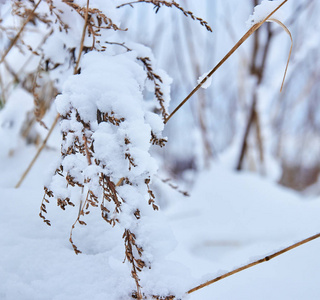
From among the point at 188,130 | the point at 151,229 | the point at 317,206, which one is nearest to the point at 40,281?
the point at 151,229

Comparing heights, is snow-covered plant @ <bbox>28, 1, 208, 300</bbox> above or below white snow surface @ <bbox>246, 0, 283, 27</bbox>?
below

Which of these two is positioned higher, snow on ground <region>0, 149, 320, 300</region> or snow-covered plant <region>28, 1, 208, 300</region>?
snow-covered plant <region>28, 1, 208, 300</region>

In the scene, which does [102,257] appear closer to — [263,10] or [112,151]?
[112,151]

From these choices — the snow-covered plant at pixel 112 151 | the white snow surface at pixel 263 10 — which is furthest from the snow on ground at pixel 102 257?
the white snow surface at pixel 263 10

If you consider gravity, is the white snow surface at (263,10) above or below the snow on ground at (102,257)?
above

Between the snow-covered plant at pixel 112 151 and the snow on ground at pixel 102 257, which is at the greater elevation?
the snow-covered plant at pixel 112 151

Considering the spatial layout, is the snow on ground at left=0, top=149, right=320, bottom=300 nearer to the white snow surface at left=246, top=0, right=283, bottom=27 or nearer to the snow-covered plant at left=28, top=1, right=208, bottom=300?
the snow-covered plant at left=28, top=1, right=208, bottom=300

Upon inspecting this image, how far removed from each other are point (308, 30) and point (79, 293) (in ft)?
10.7

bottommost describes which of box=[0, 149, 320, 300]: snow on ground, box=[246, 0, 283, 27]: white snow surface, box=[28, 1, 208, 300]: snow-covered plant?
box=[0, 149, 320, 300]: snow on ground

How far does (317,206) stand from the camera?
1075mm

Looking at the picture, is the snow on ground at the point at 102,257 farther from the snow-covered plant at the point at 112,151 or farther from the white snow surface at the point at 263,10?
the white snow surface at the point at 263,10

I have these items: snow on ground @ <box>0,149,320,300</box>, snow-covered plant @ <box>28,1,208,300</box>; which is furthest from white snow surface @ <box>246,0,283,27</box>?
snow on ground @ <box>0,149,320,300</box>

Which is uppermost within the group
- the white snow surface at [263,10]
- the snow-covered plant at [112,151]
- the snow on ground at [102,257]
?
the white snow surface at [263,10]

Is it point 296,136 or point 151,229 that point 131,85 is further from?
point 296,136
